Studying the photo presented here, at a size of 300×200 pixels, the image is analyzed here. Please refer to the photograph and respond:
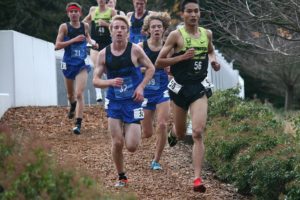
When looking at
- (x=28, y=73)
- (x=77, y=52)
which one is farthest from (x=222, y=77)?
(x=77, y=52)

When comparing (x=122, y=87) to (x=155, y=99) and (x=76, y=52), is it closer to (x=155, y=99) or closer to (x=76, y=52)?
(x=155, y=99)

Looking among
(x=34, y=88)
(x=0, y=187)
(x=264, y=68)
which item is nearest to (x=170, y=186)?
(x=0, y=187)

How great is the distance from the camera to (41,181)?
5.43m

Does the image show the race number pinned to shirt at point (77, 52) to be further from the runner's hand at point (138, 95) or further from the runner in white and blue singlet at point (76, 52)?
the runner's hand at point (138, 95)

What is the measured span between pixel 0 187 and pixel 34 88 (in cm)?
1156

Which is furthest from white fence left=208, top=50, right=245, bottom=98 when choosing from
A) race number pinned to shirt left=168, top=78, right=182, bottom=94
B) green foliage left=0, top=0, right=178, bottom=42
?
green foliage left=0, top=0, right=178, bottom=42

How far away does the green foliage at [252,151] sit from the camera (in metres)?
8.14

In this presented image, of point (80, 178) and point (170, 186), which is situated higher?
point (80, 178)

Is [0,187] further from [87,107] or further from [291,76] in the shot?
[291,76]

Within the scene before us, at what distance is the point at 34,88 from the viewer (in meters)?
17.2

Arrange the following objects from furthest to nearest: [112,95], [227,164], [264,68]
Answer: [264,68], [227,164], [112,95]

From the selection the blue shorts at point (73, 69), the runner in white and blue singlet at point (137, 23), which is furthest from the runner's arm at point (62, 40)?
the runner in white and blue singlet at point (137, 23)

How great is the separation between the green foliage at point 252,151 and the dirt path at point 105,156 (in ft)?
1.08

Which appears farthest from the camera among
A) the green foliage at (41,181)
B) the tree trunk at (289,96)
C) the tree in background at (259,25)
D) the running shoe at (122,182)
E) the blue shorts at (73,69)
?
the tree trunk at (289,96)
